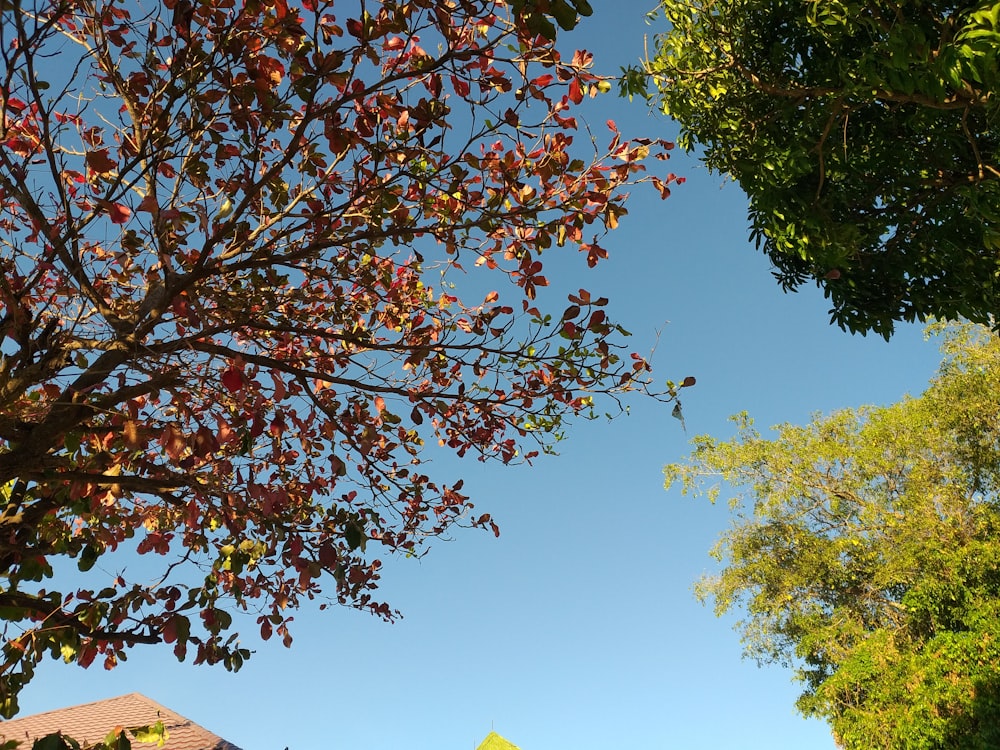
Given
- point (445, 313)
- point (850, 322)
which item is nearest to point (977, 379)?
point (850, 322)

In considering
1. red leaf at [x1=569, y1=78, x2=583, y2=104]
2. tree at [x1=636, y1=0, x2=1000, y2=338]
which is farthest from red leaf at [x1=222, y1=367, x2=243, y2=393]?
tree at [x1=636, y1=0, x2=1000, y2=338]

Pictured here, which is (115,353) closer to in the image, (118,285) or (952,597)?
(118,285)

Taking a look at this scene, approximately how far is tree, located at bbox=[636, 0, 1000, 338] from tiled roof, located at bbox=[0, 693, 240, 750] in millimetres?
11979

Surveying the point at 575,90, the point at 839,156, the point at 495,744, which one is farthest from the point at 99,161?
the point at 495,744

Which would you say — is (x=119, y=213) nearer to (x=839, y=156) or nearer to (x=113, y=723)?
(x=839, y=156)

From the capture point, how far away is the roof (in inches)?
738


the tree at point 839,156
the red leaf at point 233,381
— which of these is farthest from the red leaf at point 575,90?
the tree at point 839,156

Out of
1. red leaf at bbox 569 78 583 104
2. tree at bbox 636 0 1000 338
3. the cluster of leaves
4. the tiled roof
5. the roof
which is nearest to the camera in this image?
the cluster of leaves

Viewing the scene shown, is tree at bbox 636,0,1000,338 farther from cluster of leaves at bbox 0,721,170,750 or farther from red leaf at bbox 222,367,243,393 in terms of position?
cluster of leaves at bbox 0,721,170,750

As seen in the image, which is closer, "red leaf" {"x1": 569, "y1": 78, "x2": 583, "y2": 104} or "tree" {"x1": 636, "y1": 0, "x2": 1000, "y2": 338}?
"red leaf" {"x1": 569, "y1": 78, "x2": 583, "y2": 104}

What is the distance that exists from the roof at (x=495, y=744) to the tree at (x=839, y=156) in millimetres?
15538

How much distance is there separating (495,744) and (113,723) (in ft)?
32.5

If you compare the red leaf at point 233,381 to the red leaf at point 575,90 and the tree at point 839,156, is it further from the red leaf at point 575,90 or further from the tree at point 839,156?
the tree at point 839,156

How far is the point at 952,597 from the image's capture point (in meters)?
15.9
